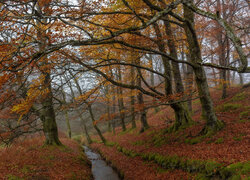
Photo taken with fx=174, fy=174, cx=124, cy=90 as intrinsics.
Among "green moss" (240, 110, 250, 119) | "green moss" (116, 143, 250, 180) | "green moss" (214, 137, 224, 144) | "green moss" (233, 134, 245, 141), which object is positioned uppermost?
"green moss" (240, 110, 250, 119)

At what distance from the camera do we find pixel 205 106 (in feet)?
27.5

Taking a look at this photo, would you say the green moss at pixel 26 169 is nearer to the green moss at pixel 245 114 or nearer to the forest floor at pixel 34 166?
the forest floor at pixel 34 166

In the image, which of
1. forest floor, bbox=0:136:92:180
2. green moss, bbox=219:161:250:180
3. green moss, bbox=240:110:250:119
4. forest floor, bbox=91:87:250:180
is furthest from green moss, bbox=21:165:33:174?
green moss, bbox=240:110:250:119

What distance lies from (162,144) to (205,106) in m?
3.50

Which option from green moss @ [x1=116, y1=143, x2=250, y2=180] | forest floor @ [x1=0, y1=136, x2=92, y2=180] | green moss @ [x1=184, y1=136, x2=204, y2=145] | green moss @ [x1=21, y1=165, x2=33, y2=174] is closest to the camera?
green moss @ [x1=116, y1=143, x2=250, y2=180]

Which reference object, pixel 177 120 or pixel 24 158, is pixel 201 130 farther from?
pixel 24 158

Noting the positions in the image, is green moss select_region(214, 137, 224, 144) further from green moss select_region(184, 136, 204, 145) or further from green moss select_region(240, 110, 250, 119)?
green moss select_region(240, 110, 250, 119)

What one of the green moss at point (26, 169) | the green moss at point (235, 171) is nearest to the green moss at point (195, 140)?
the green moss at point (235, 171)

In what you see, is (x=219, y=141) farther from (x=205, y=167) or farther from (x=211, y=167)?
(x=211, y=167)

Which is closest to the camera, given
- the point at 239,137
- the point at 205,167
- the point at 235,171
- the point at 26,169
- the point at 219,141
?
the point at 235,171

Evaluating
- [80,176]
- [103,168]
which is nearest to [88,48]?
[80,176]

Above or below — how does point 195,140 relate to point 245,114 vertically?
below

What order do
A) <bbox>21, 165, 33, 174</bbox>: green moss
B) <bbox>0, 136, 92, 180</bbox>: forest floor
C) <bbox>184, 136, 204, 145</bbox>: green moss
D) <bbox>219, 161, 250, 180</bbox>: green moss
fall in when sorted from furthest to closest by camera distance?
1. <bbox>184, 136, 204, 145</bbox>: green moss
2. <bbox>21, 165, 33, 174</bbox>: green moss
3. <bbox>0, 136, 92, 180</bbox>: forest floor
4. <bbox>219, 161, 250, 180</bbox>: green moss

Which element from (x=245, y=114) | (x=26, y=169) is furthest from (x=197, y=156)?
(x=26, y=169)
